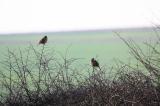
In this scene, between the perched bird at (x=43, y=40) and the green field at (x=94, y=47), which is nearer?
the perched bird at (x=43, y=40)

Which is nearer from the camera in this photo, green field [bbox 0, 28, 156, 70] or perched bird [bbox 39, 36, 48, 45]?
perched bird [bbox 39, 36, 48, 45]

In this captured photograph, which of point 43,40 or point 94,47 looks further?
point 94,47

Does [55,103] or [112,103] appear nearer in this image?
[112,103]

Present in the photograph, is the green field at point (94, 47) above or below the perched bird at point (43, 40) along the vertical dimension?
below

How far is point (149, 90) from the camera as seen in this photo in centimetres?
544

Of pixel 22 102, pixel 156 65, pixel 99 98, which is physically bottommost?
pixel 22 102

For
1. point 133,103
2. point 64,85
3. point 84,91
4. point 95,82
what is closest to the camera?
point 133,103

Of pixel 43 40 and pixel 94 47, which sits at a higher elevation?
pixel 43 40

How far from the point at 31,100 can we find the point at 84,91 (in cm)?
110

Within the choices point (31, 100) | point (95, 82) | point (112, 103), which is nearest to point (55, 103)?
point (31, 100)

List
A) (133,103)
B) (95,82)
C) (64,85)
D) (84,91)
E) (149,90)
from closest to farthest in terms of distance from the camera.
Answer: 1. (133,103)
2. (149,90)
3. (95,82)
4. (84,91)
5. (64,85)

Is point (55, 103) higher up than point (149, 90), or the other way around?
point (149, 90)

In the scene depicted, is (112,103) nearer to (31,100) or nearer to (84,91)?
(84,91)

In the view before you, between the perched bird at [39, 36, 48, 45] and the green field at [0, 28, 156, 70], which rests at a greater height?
the perched bird at [39, 36, 48, 45]
